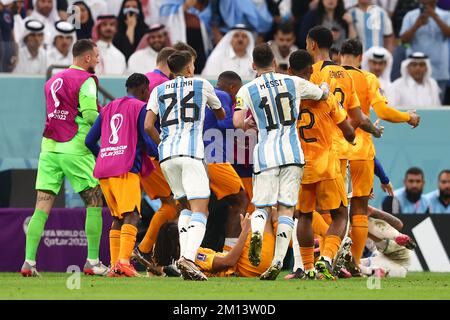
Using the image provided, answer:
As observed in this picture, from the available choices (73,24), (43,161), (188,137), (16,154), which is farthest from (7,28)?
(188,137)

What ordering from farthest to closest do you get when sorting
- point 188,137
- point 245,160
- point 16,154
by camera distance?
point 16,154
point 245,160
point 188,137

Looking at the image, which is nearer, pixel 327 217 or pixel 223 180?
pixel 223 180

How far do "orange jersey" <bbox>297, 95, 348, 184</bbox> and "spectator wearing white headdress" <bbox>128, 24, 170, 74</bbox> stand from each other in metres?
6.09

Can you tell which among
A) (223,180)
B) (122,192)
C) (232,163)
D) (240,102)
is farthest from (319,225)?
(240,102)

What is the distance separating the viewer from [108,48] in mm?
17625

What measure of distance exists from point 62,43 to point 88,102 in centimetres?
434

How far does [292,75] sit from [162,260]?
2652 mm

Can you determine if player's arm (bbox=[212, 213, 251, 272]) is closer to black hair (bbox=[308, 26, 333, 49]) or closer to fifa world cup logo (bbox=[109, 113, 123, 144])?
fifa world cup logo (bbox=[109, 113, 123, 144])


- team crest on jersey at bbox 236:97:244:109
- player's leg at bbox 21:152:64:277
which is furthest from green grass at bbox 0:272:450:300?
team crest on jersey at bbox 236:97:244:109

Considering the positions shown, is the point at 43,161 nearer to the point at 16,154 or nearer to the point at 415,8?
the point at 16,154

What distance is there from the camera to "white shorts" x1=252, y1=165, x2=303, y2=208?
11.1 m

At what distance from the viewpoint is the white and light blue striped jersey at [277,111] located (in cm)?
1112

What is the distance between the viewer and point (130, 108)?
12.7m

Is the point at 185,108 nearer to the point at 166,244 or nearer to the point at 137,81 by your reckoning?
the point at 137,81
